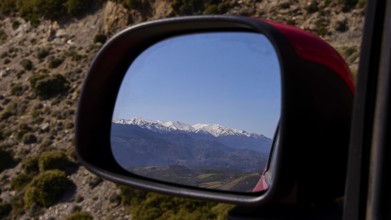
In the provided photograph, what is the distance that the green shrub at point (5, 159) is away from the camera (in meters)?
27.5

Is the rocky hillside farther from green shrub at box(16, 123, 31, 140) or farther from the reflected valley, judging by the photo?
the reflected valley

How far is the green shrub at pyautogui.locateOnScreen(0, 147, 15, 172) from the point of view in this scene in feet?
90.1

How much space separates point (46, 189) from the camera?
23.7 metres

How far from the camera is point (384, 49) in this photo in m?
1.45

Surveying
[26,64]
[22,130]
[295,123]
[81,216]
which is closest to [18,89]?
[26,64]

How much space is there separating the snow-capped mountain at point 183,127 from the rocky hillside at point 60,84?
16802mm

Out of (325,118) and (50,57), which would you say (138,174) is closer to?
(325,118)

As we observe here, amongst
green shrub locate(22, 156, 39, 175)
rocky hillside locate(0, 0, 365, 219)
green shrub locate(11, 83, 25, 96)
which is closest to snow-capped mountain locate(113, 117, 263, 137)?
rocky hillside locate(0, 0, 365, 219)

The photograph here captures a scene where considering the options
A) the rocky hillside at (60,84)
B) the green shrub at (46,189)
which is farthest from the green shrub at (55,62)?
the green shrub at (46,189)

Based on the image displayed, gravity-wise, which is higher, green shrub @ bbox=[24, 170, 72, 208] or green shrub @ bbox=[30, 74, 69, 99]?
green shrub @ bbox=[30, 74, 69, 99]

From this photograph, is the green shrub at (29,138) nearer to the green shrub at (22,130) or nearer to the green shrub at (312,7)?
the green shrub at (22,130)

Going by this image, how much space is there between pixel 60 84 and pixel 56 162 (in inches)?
260

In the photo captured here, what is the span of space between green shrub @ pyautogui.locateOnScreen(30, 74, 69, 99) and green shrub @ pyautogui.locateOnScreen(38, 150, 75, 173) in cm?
545

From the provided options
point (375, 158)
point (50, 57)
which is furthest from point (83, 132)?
point (50, 57)
